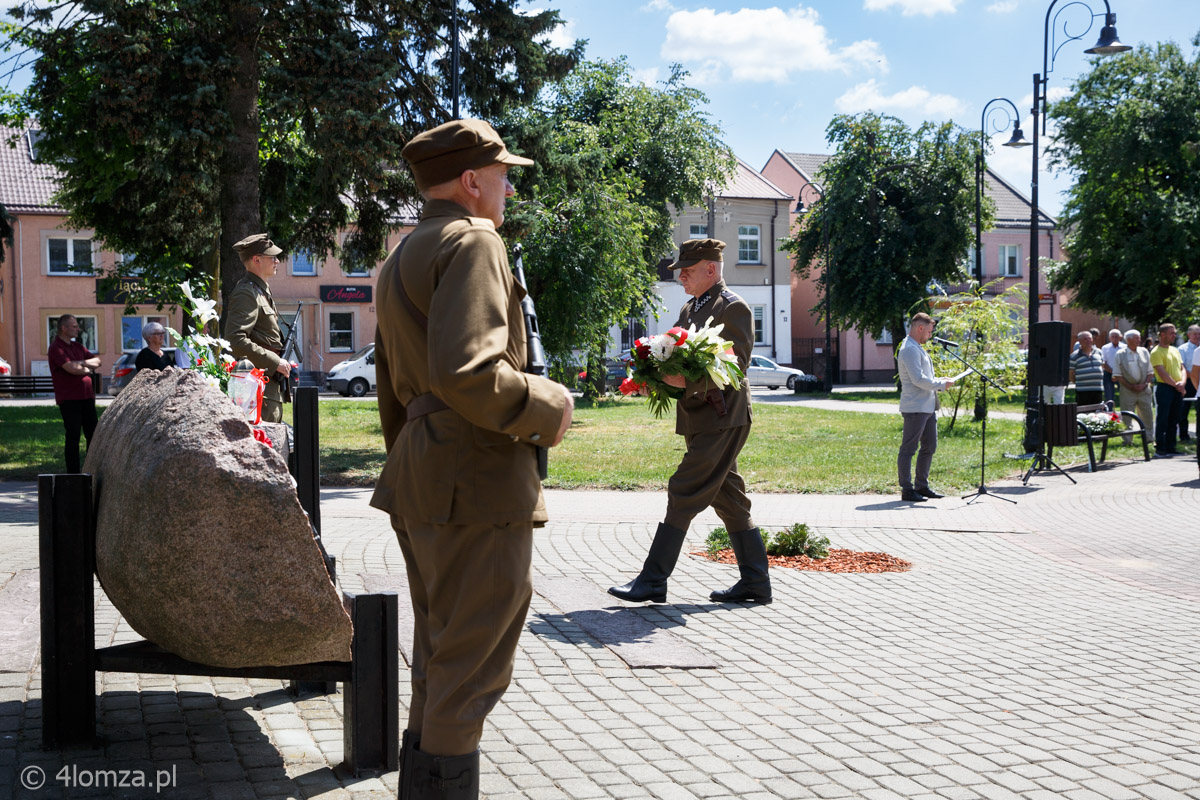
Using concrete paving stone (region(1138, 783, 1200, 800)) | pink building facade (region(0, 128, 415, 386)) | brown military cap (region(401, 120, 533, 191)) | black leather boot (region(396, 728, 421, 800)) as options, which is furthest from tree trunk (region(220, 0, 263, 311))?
pink building facade (region(0, 128, 415, 386))

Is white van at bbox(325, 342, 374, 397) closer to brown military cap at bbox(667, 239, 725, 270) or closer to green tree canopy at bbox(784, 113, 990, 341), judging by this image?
green tree canopy at bbox(784, 113, 990, 341)

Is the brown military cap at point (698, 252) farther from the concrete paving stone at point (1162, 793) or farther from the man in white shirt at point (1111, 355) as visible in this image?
the man in white shirt at point (1111, 355)

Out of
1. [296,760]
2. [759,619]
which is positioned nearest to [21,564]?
[296,760]

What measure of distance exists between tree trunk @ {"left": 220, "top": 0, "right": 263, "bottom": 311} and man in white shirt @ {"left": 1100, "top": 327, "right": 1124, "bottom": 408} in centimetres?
1440

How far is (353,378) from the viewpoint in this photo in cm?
3934

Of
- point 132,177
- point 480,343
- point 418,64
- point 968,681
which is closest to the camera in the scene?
point 480,343

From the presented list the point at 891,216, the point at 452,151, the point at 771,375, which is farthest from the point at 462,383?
the point at 771,375

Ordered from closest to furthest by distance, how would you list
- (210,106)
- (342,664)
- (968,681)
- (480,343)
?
(480,343)
(342,664)
(968,681)
(210,106)

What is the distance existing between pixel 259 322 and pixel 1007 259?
188 ft

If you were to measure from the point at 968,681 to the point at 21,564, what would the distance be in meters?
6.16

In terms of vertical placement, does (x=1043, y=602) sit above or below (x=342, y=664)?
below

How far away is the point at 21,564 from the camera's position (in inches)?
287

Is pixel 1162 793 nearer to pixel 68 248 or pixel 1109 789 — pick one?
pixel 1109 789

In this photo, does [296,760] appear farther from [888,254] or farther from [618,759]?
[888,254]
